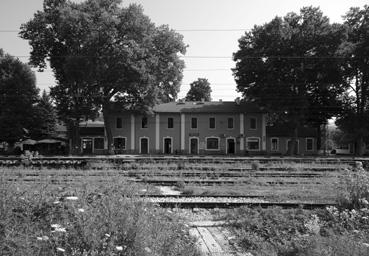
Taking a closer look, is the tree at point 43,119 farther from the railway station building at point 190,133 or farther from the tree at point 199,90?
the tree at point 199,90

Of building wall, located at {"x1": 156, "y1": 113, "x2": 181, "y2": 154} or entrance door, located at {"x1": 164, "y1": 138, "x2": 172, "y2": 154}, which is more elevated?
building wall, located at {"x1": 156, "y1": 113, "x2": 181, "y2": 154}

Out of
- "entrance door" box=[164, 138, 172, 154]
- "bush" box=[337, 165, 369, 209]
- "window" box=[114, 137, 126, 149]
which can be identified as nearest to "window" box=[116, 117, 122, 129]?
"window" box=[114, 137, 126, 149]

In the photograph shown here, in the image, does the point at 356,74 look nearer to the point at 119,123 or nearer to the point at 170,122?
the point at 170,122

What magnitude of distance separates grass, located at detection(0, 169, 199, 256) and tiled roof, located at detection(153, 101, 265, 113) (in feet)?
172

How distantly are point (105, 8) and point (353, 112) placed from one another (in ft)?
117

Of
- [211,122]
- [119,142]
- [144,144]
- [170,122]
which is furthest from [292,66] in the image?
[119,142]

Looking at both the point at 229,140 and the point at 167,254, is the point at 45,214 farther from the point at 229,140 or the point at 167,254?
the point at 229,140

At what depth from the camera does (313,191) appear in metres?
14.8

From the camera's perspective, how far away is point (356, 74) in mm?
55594

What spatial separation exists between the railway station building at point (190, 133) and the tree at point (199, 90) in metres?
40.2

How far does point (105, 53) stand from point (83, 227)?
46.1 m

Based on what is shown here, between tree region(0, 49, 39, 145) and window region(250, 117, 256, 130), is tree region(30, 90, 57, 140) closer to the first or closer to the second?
tree region(0, 49, 39, 145)

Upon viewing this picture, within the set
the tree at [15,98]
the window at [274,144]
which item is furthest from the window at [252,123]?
the tree at [15,98]

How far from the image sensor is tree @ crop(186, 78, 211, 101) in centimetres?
10069
